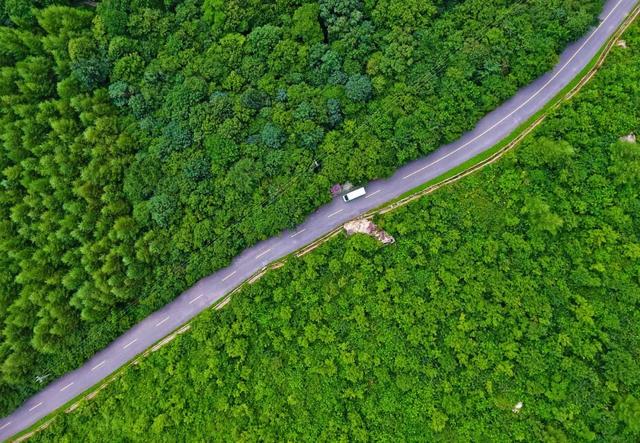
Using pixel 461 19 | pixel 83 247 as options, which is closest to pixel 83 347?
pixel 83 247

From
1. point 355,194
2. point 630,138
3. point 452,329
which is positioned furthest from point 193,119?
point 630,138

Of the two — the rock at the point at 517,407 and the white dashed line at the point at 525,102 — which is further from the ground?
the white dashed line at the point at 525,102

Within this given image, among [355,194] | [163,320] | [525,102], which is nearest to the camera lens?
[163,320]

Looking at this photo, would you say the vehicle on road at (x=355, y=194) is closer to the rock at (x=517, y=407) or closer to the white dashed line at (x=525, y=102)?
the white dashed line at (x=525, y=102)

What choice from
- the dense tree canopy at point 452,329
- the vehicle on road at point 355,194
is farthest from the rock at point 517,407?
the vehicle on road at point 355,194

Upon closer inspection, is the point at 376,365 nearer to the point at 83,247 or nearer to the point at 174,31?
the point at 83,247

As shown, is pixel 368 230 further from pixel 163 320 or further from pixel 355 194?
pixel 163 320

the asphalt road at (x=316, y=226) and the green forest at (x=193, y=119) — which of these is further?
the asphalt road at (x=316, y=226)
